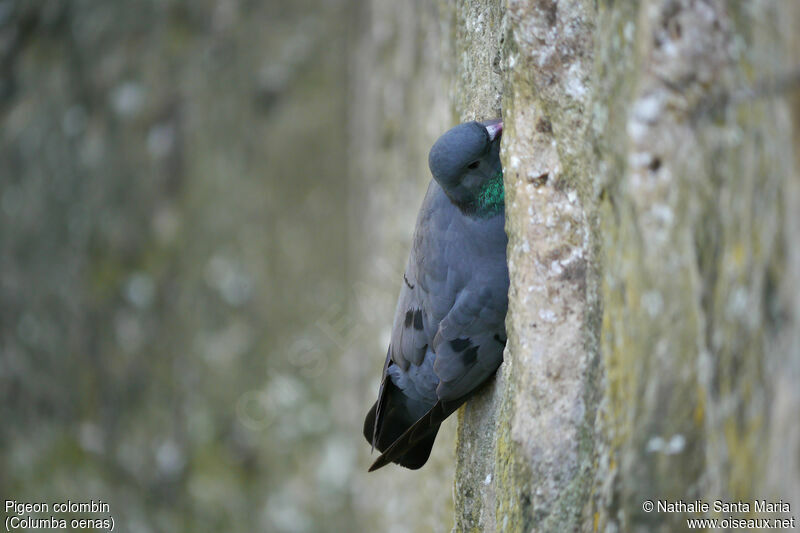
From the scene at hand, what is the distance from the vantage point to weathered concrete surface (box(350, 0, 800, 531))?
3.08 feet

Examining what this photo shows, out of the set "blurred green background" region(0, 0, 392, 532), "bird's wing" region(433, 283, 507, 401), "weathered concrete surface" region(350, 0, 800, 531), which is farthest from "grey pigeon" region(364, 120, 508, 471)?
"blurred green background" region(0, 0, 392, 532)

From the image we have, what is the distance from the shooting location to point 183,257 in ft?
13.5

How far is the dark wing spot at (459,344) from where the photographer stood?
5.37ft

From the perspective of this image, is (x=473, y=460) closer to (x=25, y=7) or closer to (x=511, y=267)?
(x=511, y=267)

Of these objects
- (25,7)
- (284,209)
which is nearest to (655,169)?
(284,209)

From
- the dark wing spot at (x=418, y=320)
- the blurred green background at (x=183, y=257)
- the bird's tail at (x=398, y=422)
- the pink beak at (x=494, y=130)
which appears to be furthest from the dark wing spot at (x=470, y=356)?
the blurred green background at (x=183, y=257)

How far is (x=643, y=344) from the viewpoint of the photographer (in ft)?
3.36

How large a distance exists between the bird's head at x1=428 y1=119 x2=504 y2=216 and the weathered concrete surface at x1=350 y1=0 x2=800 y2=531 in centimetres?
30

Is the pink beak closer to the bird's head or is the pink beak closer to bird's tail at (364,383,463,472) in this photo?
the bird's head

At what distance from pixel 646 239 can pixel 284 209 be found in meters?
3.16

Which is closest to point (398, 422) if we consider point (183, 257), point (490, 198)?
point (490, 198)

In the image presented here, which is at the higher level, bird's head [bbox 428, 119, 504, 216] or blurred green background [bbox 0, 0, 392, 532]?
bird's head [bbox 428, 119, 504, 216]

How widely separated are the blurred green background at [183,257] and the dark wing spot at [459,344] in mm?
2325

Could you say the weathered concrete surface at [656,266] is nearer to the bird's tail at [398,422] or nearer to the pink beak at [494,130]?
the pink beak at [494,130]
